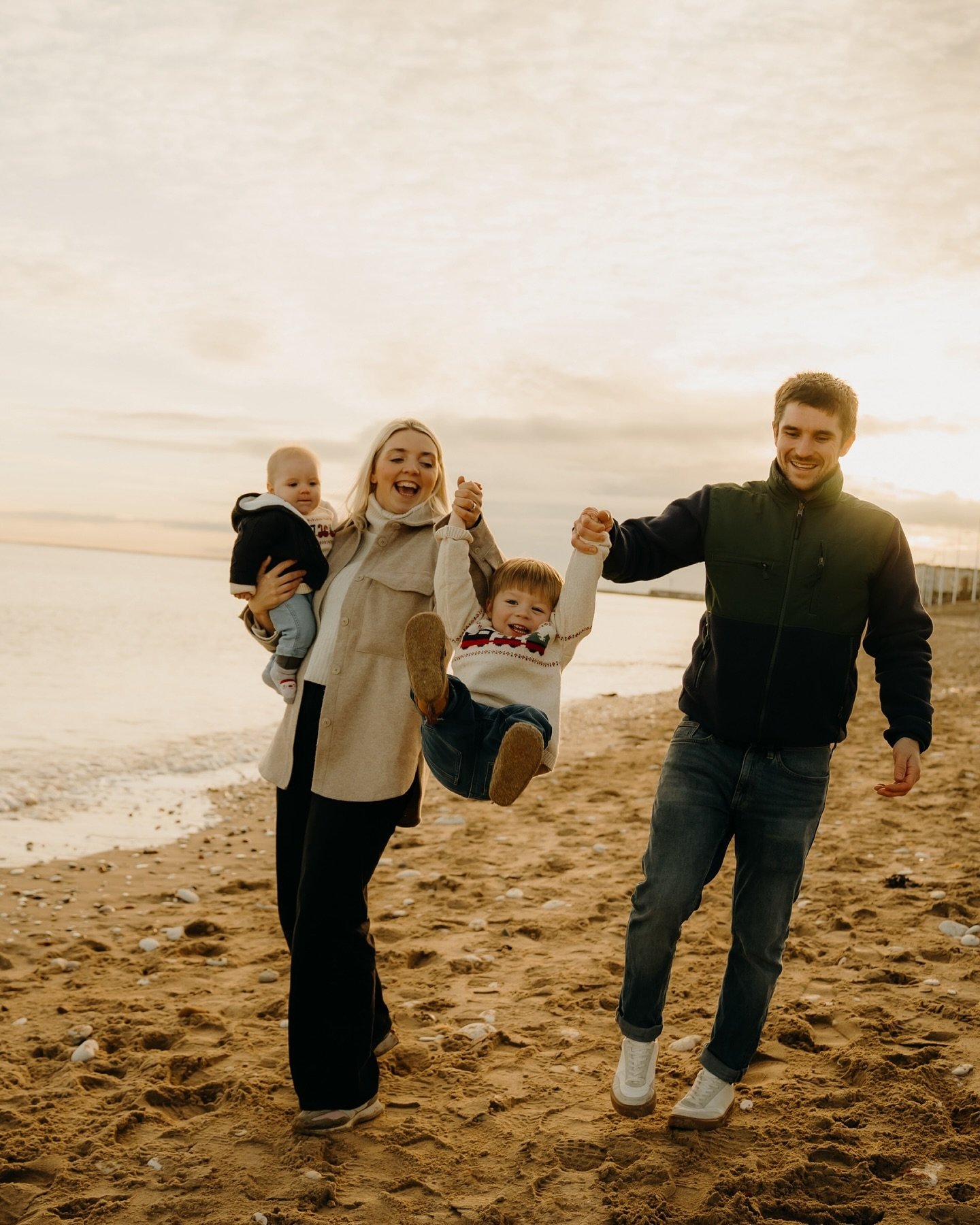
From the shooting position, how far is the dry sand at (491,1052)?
3096 mm

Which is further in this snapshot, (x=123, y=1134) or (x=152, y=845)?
(x=152, y=845)

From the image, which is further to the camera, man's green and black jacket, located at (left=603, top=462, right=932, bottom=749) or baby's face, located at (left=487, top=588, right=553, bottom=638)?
baby's face, located at (left=487, top=588, right=553, bottom=638)

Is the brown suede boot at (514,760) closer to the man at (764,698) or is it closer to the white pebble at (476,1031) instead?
the man at (764,698)

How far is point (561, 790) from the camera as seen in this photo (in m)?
9.71

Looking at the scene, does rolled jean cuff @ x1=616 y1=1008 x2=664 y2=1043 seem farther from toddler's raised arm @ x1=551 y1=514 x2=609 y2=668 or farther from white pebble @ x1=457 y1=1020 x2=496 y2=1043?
toddler's raised arm @ x1=551 y1=514 x2=609 y2=668

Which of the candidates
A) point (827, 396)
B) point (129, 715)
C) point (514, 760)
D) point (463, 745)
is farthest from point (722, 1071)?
point (129, 715)

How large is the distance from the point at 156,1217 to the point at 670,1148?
1.66 m

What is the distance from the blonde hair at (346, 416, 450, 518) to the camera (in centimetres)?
371

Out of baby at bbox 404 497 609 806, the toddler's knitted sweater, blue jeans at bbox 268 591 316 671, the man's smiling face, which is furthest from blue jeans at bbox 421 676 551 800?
the man's smiling face

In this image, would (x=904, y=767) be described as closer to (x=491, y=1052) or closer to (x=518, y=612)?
(x=518, y=612)

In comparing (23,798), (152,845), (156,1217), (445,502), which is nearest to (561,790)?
(152,845)

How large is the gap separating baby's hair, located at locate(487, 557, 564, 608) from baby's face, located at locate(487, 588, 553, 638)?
0.06 ft

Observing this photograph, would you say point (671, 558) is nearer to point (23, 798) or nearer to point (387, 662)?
point (387, 662)

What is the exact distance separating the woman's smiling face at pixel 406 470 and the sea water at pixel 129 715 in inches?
204
